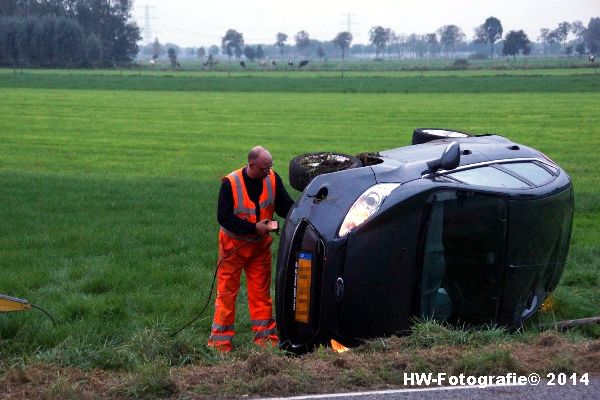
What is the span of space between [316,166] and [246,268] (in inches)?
40.9

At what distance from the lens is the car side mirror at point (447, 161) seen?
6785 mm

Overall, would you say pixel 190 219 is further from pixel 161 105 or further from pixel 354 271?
pixel 161 105

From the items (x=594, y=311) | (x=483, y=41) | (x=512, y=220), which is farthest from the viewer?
(x=483, y=41)

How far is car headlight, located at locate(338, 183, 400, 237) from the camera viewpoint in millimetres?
6422

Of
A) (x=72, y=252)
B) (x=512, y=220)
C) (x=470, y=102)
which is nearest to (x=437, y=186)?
(x=512, y=220)

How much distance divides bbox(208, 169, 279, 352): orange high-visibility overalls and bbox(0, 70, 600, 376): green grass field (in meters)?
0.27

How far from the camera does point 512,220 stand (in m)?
6.87

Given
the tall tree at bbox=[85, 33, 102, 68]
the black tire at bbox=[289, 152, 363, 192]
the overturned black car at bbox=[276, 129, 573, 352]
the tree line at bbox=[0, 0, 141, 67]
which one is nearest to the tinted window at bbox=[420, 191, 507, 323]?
the overturned black car at bbox=[276, 129, 573, 352]

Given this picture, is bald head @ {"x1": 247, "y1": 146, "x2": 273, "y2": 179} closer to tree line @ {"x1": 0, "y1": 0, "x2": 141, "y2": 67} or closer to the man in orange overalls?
the man in orange overalls

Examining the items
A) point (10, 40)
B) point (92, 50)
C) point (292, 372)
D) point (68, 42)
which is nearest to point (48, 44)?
point (68, 42)

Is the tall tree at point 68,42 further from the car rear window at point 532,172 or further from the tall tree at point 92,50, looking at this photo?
the car rear window at point 532,172

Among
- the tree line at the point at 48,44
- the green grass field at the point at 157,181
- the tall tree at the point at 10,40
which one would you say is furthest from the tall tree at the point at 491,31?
the green grass field at the point at 157,181

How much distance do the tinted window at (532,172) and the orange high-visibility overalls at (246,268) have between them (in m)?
1.97

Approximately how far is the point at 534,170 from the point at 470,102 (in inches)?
1428
